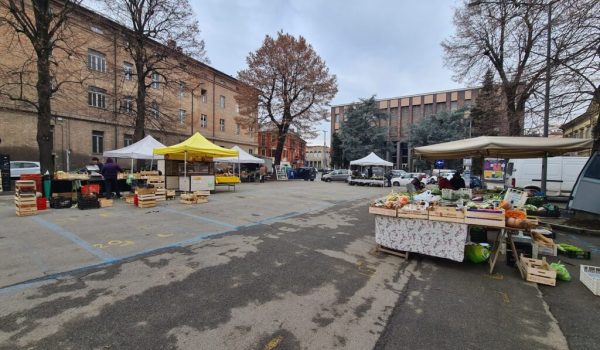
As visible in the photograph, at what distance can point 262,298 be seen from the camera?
3422 mm

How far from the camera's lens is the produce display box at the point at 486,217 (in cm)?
431

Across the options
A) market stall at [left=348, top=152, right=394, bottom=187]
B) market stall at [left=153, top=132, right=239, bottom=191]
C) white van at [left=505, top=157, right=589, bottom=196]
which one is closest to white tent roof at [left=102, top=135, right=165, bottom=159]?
market stall at [left=153, top=132, right=239, bottom=191]

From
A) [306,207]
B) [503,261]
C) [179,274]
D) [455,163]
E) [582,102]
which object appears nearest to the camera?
[179,274]

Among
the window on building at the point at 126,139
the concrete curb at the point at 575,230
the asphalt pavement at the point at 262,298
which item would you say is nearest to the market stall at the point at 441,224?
the asphalt pavement at the point at 262,298

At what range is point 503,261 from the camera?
16.6 ft

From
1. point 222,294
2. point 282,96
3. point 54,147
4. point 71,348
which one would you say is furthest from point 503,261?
point 54,147

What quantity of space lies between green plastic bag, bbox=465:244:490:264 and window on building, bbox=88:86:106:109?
2839 cm

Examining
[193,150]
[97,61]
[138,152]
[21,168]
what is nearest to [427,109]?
[193,150]

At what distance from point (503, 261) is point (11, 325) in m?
7.15

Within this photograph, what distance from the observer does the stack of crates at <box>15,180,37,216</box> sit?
782 centimetres

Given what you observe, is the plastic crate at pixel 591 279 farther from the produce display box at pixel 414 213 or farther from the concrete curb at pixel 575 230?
the concrete curb at pixel 575 230

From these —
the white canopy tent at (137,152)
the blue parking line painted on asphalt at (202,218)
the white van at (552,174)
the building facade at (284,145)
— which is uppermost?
the building facade at (284,145)

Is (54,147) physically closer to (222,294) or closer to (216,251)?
(216,251)

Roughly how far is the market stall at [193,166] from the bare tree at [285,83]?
14.1 meters
